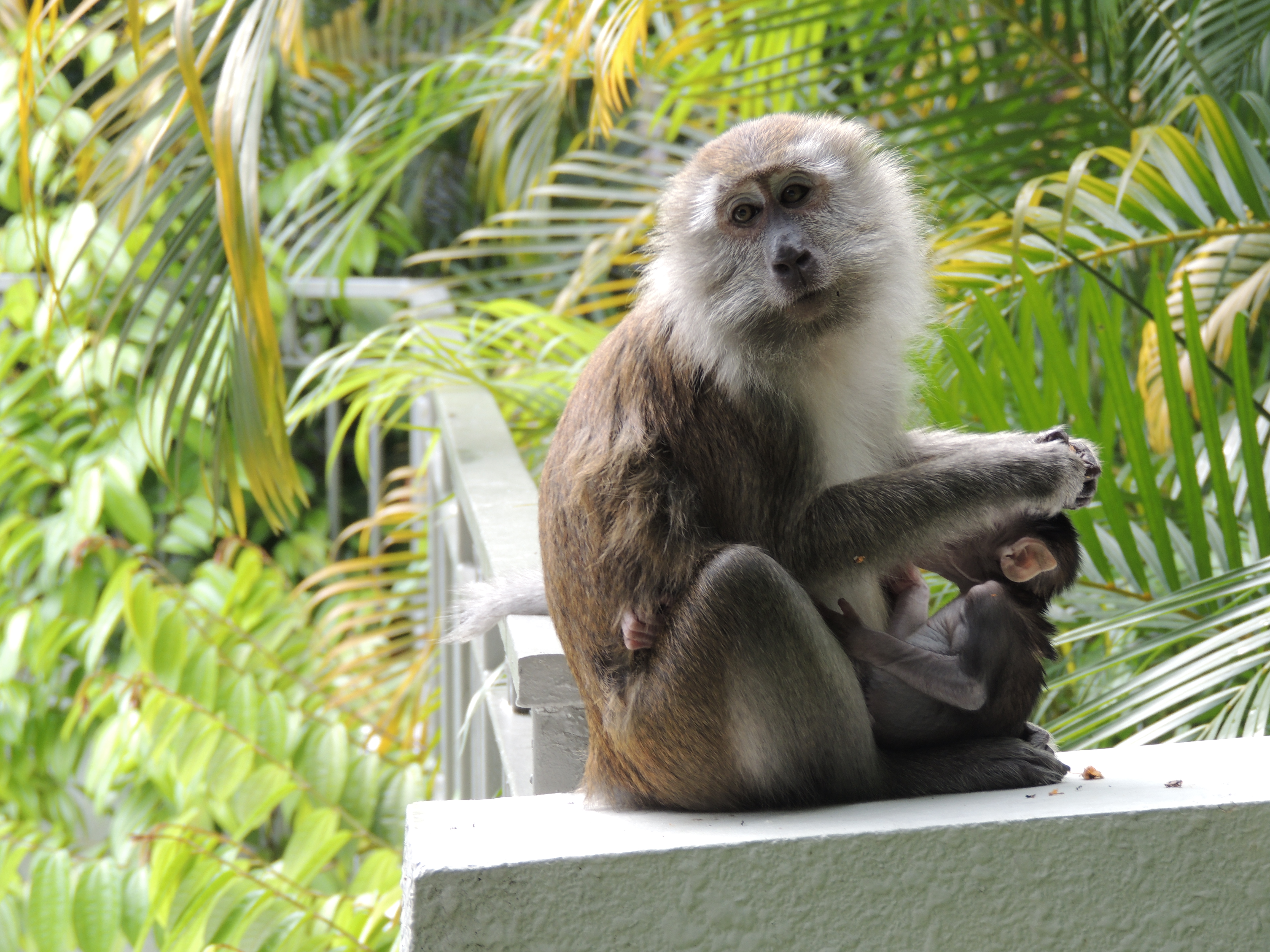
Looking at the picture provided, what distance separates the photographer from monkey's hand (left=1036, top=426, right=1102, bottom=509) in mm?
1774

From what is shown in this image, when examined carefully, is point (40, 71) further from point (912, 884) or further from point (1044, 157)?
point (1044, 157)

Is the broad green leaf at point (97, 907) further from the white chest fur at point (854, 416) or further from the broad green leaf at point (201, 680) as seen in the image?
the white chest fur at point (854, 416)

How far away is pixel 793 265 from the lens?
6.08ft

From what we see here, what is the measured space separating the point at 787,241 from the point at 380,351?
2455 mm

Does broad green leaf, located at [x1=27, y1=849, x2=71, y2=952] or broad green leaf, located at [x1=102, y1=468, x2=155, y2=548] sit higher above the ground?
broad green leaf, located at [x1=102, y1=468, x2=155, y2=548]

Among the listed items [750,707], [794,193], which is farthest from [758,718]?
[794,193]

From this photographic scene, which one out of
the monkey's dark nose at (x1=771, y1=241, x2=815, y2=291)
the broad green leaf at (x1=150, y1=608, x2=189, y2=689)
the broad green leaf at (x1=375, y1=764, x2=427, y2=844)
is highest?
the monkey's dark nose at (x1=771, y1=241, x2=815, y2=291)

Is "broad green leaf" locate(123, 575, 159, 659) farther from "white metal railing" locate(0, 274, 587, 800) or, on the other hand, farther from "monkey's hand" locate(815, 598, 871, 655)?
"monkey's hand" locate(815, 598, 871, 655)

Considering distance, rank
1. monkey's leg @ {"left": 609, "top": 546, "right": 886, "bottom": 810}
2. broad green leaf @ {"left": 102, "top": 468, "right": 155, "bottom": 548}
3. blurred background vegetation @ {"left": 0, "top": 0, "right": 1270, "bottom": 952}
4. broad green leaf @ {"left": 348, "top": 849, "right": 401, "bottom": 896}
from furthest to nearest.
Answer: broad green leaf @ {"left": 102, "top": 468, "right": 155, "bottom": 548} → broad green leaf @ {"left": 348, "top": 849, "right": 401, "bottom": 896} → blurred background vegetation @ {"left": 0, "top": 0, "right": 1270, "bottom": 952} → monkey's leg @ {"left": 609, "top": 546, "right": 886, "bottom": 810}

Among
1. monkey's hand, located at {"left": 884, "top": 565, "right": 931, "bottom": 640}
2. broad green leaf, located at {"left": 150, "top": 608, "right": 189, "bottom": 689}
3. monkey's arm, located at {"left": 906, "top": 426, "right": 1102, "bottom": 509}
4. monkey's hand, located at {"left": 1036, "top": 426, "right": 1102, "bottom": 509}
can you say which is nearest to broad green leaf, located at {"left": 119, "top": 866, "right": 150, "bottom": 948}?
broad green leaf, located at {"left": 150, "top": 608, "right": 189, "bottom": 689}

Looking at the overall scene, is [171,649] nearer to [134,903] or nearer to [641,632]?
[134,903]

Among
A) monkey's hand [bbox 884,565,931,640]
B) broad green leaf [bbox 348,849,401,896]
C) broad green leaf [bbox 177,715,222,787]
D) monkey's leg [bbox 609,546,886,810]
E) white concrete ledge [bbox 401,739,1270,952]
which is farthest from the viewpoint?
broad green leaf [bbox 177,715,222,787]

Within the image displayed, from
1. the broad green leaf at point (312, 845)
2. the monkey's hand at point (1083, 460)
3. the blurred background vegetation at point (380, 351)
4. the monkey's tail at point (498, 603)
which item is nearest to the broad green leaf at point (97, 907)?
the blurred background vegetation at point (380, 351)

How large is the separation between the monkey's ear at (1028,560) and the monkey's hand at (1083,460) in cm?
7
